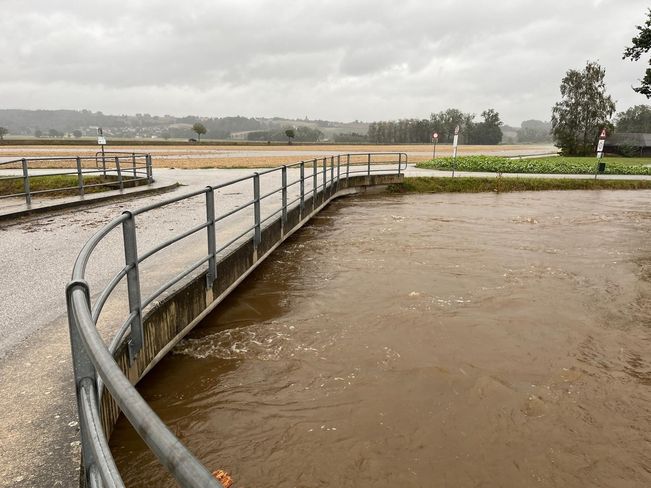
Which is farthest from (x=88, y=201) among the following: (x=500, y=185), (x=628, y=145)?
(x=628, y=145)

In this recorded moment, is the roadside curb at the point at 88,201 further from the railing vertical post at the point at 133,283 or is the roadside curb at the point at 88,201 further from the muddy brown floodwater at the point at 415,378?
the railing vertical post at the point at 133,283

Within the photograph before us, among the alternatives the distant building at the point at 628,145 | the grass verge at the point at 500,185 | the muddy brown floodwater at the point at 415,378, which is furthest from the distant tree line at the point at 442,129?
the muddy brown floodwater at the point at 415,378

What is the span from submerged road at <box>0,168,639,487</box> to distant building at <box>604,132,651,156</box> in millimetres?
67827

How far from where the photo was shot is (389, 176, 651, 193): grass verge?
21156 mm

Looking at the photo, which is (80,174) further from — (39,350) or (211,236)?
(39,350)

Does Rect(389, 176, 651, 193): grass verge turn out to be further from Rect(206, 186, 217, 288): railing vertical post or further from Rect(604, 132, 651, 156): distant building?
Rect(604, 132, 651, 156): distant building

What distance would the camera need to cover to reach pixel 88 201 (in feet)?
39.1

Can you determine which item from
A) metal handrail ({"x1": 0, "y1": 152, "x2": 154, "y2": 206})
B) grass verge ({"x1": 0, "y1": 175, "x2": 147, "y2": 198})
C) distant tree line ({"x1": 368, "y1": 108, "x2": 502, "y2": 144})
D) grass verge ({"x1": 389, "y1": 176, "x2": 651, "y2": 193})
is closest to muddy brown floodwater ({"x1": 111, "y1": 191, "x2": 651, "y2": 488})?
metal handrail ({"x1": 0, "y1": 152, "x2": 154, "y2": 206})

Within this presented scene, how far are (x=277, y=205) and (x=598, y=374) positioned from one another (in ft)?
25.1

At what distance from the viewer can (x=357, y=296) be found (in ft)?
24.5

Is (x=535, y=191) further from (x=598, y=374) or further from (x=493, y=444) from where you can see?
(x=493, y=444)

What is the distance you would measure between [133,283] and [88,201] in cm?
894

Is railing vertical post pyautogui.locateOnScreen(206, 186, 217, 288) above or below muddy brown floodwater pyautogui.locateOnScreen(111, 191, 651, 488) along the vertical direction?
above

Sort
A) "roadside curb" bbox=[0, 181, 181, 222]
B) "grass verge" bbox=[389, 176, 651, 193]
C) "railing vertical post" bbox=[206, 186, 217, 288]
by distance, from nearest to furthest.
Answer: "railing vertical post" bbox=[206, 186, 217, 288]
"roadside curb" bbox=[0, 181, 181, 222]
"grass verge" bbox=[389, 176, 651, 193]
